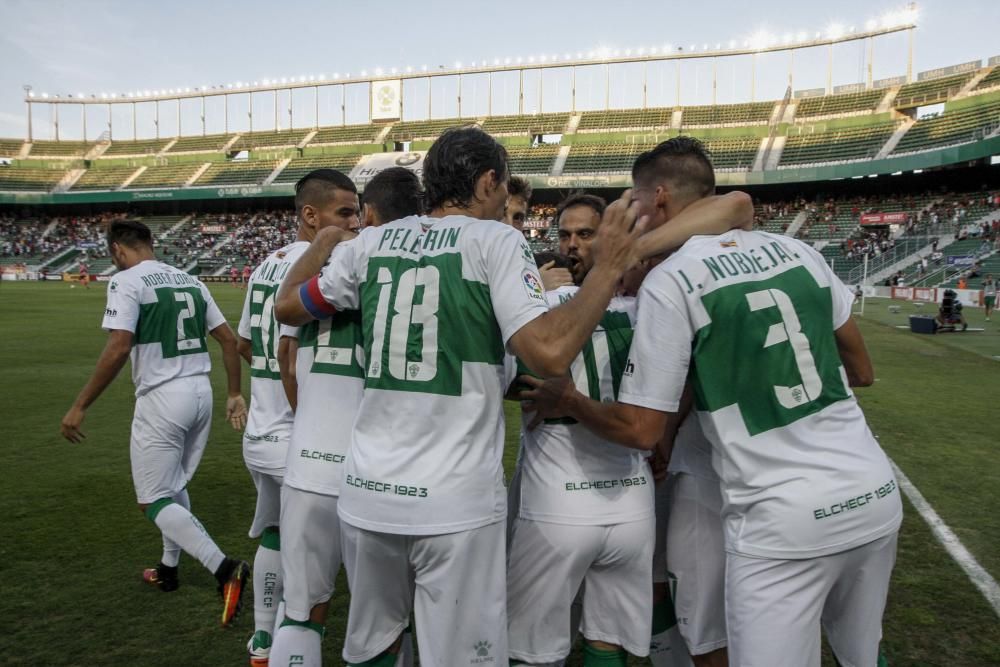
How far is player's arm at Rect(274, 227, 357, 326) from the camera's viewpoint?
9.33 ft

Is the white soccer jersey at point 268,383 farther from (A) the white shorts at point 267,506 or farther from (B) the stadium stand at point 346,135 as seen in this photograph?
(B) the stadium stand at point 346,135

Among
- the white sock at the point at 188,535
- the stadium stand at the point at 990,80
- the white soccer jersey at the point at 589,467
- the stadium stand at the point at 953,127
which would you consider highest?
the stadium stand at the point at 990,80

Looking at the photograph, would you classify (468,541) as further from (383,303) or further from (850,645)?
(850,645)

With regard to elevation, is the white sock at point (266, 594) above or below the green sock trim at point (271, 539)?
below

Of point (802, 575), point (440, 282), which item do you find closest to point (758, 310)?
point (802, 575)

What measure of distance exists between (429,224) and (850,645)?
2071 millimetres

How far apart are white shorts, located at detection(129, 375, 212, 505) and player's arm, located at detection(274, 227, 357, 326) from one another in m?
2.53

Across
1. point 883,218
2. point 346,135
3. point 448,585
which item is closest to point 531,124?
point 346,135

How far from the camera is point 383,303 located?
2553 millimetres

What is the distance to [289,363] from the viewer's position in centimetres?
343

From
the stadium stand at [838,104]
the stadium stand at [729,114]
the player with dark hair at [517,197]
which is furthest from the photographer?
the stadium stand at [729,114]

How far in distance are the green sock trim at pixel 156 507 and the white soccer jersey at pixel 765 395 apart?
361 centimetres

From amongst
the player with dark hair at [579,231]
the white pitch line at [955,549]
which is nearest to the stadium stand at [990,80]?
the white pitch line at [955,549]

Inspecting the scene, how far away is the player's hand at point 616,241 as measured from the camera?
7.74 feet
